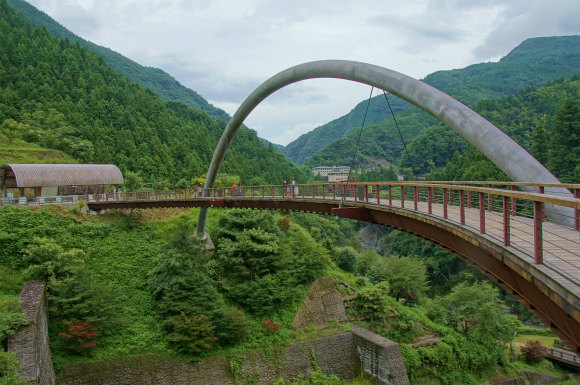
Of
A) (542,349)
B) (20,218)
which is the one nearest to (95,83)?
(20,218)

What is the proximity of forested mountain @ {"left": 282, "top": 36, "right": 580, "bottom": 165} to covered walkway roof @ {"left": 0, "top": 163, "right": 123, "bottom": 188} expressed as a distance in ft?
257

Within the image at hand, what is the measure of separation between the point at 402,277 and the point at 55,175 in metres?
23.5

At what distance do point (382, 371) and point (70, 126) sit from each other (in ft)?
128

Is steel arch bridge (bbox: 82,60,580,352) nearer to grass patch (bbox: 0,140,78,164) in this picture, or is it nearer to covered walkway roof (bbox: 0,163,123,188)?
covered walkway roof (bbox: 0,163,123,188)

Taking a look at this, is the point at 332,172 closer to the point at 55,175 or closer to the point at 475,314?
the point at 475,314

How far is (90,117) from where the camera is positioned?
47125 millimetres

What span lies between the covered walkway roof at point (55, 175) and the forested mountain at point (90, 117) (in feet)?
42.5

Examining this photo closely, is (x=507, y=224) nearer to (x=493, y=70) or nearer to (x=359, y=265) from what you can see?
(x=359, y=265)

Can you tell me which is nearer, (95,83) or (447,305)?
(447,305)

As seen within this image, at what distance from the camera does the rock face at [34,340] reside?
11422 mm

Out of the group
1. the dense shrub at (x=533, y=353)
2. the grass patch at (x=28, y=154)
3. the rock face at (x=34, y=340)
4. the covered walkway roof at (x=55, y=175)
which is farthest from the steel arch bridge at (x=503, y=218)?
the grass patch at (x=28, y=154)

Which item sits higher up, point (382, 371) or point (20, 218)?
point (20, 218)

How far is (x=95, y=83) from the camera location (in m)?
54.4

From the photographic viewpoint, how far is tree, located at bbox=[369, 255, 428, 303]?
24.7m
